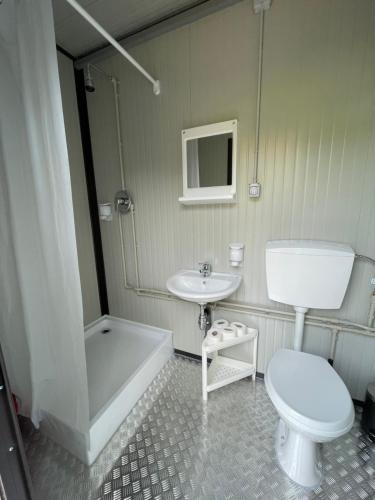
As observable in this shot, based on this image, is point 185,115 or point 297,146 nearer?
point 297,146

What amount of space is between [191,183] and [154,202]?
37 centimetres

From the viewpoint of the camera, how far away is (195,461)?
1143mm

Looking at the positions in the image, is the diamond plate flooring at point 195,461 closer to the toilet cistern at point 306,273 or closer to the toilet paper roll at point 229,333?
the toilet paper roll at point 229,333

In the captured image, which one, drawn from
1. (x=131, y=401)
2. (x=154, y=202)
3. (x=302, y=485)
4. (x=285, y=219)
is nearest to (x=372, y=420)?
(x=302, y=485)

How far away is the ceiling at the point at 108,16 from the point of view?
4.38ft

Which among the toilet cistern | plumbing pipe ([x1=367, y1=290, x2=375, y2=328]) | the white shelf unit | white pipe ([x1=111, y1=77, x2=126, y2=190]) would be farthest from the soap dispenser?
white pipe ([x1=111, y1=77, x2=126, y2=190])

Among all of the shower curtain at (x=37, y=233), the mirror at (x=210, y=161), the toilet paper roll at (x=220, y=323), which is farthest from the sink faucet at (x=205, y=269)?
the shower curtain at (x=37, y=233)

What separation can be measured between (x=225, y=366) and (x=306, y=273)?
967 mm

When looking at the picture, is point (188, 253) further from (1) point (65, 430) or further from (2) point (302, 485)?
(2) point (302, 485)

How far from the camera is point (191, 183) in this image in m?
1.55

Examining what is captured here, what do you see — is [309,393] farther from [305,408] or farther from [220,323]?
[220,323]

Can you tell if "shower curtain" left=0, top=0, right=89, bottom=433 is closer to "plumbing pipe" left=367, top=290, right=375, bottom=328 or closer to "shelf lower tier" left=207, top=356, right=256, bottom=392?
"shelf lower tier" left=207, top=356, right=256, bottom=392

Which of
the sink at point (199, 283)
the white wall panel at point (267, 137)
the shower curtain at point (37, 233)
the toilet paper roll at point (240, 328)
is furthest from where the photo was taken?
the toilet paper roll at point (240, 328)

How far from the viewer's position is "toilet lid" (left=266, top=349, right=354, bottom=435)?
2.89 ft
